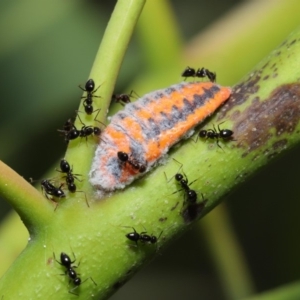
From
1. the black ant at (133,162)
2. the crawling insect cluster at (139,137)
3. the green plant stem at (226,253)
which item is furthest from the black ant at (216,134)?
the green plant stem at (226,253)

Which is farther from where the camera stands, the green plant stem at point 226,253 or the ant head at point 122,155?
the green plant stem at point 226,253

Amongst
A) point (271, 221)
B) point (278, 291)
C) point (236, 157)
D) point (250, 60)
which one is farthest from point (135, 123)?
point (271, 221)

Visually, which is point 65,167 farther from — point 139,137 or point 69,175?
point 139,137

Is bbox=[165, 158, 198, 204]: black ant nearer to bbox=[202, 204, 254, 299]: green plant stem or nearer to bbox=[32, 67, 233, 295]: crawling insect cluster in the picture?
bbox=[32, 67, 233, 295]: crawling insect cluster

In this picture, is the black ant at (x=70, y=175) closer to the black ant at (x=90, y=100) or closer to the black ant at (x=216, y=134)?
the black ant at (x=90, y=100)

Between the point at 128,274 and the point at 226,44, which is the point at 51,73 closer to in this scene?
the point at 226,44

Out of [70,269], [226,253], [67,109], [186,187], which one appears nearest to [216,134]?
[186,187]
